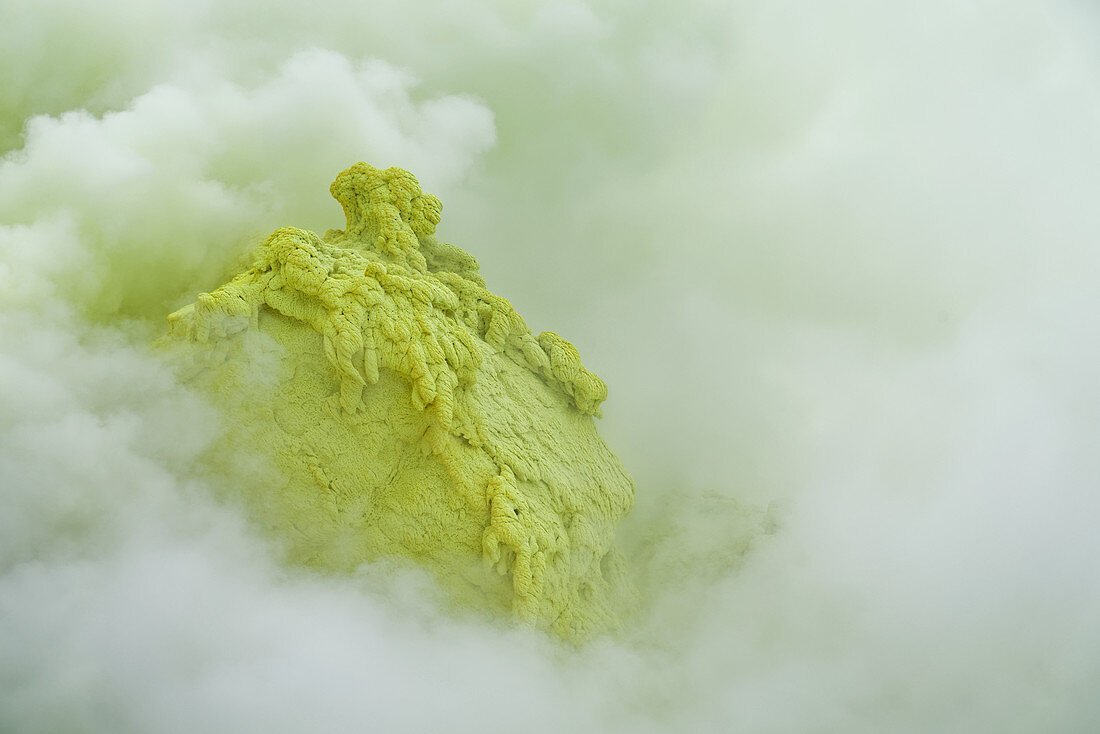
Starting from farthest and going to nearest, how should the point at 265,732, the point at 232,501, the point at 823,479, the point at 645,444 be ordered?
1. the point at 645,444
2. the point at 823,479
3. the point at 232,501
4. the point at 265,732

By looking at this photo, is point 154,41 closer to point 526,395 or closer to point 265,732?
point 526,395

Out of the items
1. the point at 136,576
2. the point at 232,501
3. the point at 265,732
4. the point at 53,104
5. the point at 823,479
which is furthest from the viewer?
the point at 823,479

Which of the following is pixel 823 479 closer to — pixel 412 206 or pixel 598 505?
pixel 598 505

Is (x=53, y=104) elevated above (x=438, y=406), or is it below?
above

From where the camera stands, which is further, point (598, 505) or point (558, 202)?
point (558, 202)

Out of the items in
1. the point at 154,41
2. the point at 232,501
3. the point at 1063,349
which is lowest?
the point at 232,501

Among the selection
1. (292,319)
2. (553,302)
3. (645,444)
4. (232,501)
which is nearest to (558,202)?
(553,302)
